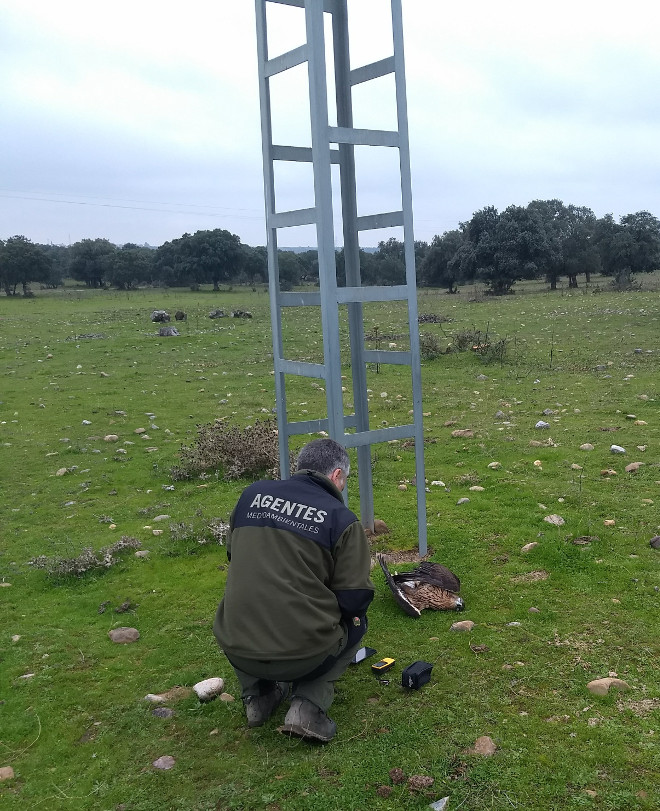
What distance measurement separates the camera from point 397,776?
369 centimetres

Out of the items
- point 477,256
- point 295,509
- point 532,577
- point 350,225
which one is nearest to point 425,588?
point 532,577

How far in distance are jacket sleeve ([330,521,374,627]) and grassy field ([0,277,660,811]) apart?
0.71m

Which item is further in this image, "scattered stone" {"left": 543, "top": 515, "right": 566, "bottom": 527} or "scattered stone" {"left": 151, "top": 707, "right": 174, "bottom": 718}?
"scattered stone" {"left": 543, "top": 515, "right": 566, "bottom": 527}

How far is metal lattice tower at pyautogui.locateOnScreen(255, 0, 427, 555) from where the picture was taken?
532cm

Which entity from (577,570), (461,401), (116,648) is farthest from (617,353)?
(116,648)

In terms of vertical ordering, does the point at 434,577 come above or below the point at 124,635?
above

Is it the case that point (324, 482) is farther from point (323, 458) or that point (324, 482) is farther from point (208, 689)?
point (208, 689)

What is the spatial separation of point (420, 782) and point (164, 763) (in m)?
1.35

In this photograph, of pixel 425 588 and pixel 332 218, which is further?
pixel 425 588

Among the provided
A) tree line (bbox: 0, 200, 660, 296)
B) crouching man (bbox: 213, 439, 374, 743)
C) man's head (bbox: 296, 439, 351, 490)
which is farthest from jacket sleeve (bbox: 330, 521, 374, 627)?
tree line (bbox: 0, 200, 660, 296)

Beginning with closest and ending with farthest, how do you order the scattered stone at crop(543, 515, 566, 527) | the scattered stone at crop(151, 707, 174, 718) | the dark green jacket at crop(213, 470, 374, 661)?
the dark green jacket at crop(213, 470, 374, 661)
the scattered stone at crop(151, 707, 174, 718)
the scattered stone at crop(543, 515, 566, 527)

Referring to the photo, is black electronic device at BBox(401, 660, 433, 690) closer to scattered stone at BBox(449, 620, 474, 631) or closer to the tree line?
scattered stone at BBox(449, 620, 474, 631)

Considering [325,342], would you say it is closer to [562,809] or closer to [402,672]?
[402,672]

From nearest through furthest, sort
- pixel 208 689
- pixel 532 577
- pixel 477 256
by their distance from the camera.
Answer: pixel 208 689 < pixel 532 577 < pixel 477 256
